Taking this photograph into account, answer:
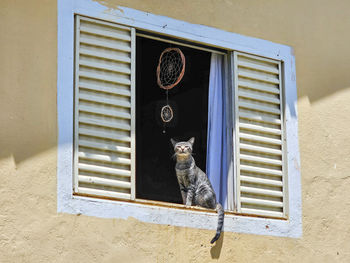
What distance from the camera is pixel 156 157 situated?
10.6 meters

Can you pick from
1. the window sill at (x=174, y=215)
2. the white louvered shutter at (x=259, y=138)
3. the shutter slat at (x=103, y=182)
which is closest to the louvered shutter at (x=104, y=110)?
the shutter slat at (x=103, y=182)

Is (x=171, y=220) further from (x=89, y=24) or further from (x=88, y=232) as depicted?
(x=89, y=24)

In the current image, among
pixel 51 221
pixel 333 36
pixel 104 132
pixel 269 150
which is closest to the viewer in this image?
pixel 51 221

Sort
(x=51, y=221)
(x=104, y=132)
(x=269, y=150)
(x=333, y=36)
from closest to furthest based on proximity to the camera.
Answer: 1. (x=51, y=221)
2. (x=104, y=132)
3. (x=269, y=150)
4. (x=333, y=36)

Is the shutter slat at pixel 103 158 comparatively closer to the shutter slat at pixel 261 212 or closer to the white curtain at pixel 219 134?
the white curtain at pixel 219 134

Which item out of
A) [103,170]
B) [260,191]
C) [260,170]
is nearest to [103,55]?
[103,170]

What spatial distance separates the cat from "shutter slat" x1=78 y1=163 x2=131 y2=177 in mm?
1026

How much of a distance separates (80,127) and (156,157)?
8.31 ft

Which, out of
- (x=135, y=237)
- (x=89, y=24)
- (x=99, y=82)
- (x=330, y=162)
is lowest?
(x=135, y=237)

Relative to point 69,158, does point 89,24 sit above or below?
above

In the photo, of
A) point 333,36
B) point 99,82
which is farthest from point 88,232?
point 333,36

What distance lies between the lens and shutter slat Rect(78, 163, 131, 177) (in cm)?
808

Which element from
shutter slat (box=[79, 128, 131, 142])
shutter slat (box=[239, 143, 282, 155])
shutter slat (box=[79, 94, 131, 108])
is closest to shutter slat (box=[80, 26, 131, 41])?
shutter slat (box=[79, 94, 131, 108])

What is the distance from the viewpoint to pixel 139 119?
10203 mm
